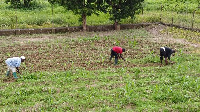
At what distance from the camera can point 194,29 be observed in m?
21.6

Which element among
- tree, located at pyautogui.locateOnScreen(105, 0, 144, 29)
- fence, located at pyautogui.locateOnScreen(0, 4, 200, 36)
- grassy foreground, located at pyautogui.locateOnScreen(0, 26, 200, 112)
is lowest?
grassy foreground, located at pyautogui.locateOnScreen(0, 26, 200, 112)

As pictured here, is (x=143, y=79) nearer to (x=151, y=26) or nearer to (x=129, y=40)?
(x=129, y=40)

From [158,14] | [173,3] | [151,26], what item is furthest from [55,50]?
[173,3]

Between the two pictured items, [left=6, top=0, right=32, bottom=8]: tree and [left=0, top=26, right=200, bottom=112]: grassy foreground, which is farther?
[left=6, top=0, right=32, bottom=8]: tree

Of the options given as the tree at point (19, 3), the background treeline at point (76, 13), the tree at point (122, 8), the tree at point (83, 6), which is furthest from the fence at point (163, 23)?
the tree at point (19, 3)

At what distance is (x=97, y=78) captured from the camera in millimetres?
11680

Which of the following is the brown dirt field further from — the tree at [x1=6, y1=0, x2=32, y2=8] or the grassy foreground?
the tree at [x1=6, y1=0, x2=32, y2=8]

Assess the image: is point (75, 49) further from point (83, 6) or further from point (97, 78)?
point (83, 6)

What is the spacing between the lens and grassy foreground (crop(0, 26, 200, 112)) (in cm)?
927

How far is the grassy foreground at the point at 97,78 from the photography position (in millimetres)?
9266

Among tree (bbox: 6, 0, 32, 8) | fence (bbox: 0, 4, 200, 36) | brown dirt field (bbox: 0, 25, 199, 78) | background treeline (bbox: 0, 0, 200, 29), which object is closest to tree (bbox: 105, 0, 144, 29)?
background treeline (bbox: 0, 0, 200, 29)

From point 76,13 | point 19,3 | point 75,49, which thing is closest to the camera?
point 75,49

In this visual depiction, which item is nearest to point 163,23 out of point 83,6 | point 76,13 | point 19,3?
point 83,6

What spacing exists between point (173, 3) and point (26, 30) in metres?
17.8
